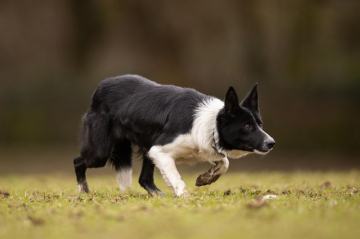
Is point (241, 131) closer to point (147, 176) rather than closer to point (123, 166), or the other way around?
point (147, 176)

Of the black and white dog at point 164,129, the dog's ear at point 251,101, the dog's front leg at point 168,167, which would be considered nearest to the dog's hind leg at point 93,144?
the black and white dog at point 164,129

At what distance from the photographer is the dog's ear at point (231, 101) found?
6383 millimetres

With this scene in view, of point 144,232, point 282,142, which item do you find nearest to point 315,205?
point 144,232

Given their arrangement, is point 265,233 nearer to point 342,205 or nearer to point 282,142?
point 342,205

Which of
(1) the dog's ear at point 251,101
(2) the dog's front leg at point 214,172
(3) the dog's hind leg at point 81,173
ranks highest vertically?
(1) the dog's ear at point 251,101

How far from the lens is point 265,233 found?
163 inches

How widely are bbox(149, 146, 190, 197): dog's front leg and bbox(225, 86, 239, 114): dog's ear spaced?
1.00 m

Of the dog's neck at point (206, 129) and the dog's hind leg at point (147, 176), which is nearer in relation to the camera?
the dog's neck at point (206, 129)

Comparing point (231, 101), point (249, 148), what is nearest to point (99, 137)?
point (231, 101)

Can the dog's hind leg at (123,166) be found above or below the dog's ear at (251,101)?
below

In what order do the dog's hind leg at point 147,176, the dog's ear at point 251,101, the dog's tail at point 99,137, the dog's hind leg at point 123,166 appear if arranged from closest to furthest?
the dog's ear at point 251,101 → the dog's tail at point 99,137 → the dog's hind leg at point 147,176 → the dog's hind leg at point 123,166

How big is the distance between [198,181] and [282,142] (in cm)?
1360

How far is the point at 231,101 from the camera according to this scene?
6.47 metres

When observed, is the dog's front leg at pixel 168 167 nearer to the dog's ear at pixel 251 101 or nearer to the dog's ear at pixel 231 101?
the dog's ear at pixel 231 101
